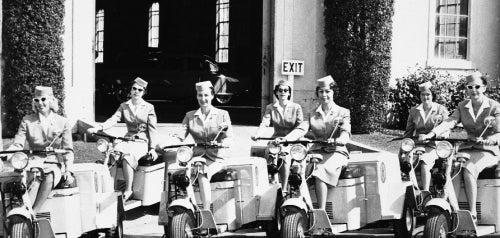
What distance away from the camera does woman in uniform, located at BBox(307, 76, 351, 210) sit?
28.6ft

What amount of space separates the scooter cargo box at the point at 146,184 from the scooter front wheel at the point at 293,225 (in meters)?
2.74

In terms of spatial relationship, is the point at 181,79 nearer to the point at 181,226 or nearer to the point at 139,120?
the point at 139,120

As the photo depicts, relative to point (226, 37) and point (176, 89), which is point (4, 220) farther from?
point (226, 37)

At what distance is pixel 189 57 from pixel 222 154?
52.8 feet

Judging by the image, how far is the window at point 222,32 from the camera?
30.6 meters

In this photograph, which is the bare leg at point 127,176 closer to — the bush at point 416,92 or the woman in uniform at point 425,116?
the woman in uniform at point 425,116

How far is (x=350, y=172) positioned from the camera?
8.94m

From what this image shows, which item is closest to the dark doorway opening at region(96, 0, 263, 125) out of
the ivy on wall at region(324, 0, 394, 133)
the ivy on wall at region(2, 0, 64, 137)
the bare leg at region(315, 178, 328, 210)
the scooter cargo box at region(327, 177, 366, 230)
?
A: the ivy on wall at region(324, 0, 394, 133)

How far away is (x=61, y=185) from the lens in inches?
319

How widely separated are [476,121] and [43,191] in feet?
14.4

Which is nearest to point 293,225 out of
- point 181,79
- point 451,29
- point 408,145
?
point 408,145

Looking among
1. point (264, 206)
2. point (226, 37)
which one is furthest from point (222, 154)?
point (226, 37)

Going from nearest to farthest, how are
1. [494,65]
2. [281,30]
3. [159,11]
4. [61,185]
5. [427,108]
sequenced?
1. [61,185]
2. [427,108]
3. [281,30]
4. [494,65]
5. [159,11]

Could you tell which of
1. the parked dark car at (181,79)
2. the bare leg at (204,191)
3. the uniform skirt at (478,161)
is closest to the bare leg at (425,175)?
the uniform skirt at (478,161)
